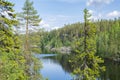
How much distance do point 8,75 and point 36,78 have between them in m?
12.4

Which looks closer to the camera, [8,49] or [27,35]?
[8,49]

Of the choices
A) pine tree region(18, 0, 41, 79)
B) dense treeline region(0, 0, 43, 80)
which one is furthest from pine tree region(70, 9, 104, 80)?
dense treeline region(0, 0, 43, 80)

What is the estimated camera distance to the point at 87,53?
23.4m

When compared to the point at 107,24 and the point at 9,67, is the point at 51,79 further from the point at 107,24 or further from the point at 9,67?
the point at 107,24

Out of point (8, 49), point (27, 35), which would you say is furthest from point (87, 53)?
point (8, 49)

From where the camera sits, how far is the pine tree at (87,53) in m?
23.3

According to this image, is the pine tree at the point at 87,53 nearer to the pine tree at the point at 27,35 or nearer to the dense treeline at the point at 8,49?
the pine tree at the point at 27,35

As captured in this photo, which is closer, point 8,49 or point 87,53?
point 8,49

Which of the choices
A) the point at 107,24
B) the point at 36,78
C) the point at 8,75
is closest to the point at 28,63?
the point at 36,78

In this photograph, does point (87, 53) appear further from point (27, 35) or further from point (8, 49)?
point (8, 49)

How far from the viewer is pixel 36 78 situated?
23219 millimetres

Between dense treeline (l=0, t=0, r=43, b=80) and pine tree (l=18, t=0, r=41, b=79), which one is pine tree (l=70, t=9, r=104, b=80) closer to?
pine tree (l=18, t=0, r=41, b=79)

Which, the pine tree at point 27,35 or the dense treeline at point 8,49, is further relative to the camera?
the pine tree at point 27,35

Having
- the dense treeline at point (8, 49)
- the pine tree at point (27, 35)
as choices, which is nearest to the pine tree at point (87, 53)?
the pine tree at point (27, 35)
